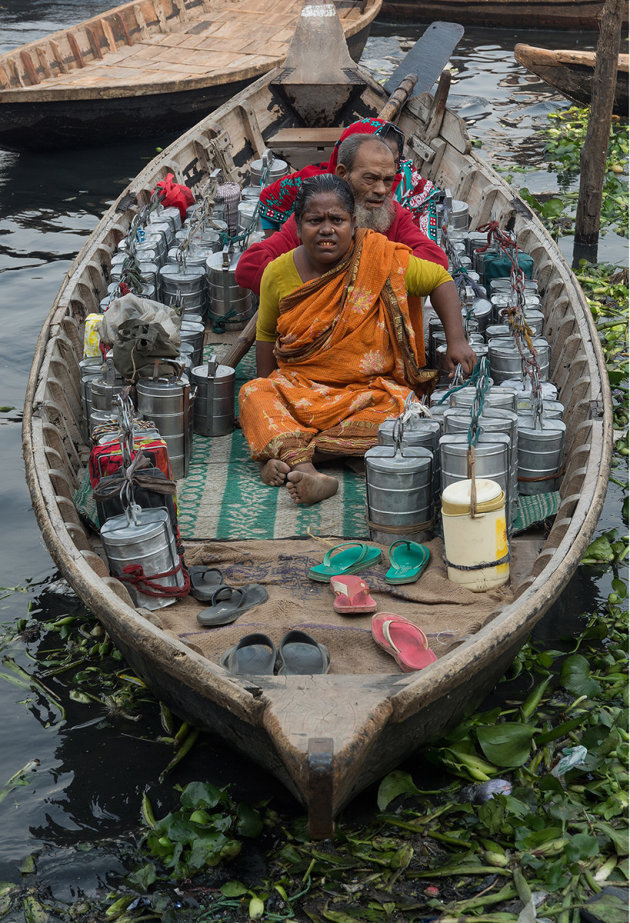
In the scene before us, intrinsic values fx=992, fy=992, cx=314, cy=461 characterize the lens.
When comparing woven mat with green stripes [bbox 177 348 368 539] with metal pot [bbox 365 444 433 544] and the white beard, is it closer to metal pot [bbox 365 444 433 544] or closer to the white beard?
metal pot [bbox 365 444 433 544]

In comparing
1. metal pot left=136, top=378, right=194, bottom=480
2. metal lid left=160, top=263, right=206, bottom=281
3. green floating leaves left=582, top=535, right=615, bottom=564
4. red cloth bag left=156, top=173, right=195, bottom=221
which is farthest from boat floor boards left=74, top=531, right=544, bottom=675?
red cloth bag left=156, top=173, right=195, bottom=221

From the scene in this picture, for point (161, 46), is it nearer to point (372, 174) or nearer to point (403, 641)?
point (372, 174)

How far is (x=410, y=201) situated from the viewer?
5453 mm

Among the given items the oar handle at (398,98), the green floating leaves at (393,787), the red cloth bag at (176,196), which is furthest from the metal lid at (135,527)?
the oar handle at (398,98)

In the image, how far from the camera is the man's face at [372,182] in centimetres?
462

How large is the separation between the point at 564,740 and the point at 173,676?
1.37 m

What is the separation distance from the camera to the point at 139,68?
11484 mm

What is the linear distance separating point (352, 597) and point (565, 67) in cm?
877

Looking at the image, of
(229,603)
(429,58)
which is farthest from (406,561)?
(429,58)

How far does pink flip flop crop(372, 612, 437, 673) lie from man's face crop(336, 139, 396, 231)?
229cm

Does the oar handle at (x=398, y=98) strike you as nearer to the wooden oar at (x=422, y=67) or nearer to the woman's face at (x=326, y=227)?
the wooden oar at (x=422, y=67)

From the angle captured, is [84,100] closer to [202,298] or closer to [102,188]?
[102,188]

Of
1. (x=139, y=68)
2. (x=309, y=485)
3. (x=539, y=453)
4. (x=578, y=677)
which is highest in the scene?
(x=139, y=68)

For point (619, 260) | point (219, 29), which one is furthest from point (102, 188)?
point (619, 260)
